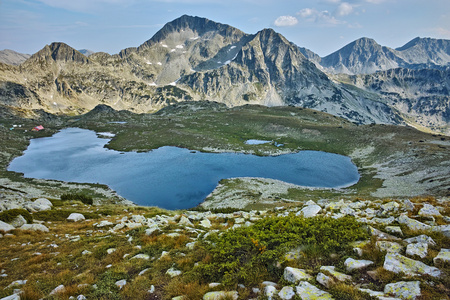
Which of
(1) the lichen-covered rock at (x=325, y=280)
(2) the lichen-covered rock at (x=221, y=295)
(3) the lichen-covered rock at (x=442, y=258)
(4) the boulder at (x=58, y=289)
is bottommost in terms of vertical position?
(4) the boulder at (x=58, y=289)

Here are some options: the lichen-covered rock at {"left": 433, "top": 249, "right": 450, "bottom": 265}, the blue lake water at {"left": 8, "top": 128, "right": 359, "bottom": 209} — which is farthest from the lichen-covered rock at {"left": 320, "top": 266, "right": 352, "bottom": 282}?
the blue lake water at {"left": 8, "top": 128, "right": 359, "bottom": 209}

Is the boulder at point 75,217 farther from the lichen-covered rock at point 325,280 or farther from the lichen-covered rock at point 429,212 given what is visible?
the lichen-covered rock at point 429,212

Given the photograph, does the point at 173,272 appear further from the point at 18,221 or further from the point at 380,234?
the point at 18,221

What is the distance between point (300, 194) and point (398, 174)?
1480 inches

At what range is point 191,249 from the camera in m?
12.6

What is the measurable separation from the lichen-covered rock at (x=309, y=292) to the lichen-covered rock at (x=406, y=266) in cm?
273

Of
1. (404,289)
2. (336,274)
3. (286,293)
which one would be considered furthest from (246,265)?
(404,289)

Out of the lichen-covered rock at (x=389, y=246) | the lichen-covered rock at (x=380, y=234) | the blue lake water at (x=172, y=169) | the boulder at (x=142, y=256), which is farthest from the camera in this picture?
the blue lake water at (x=172, y=169)

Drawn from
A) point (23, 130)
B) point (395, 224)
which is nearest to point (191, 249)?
point (395, 224)

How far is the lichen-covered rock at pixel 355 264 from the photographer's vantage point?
8219 millimetres

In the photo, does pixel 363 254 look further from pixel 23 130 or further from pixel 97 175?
pixel 23 130

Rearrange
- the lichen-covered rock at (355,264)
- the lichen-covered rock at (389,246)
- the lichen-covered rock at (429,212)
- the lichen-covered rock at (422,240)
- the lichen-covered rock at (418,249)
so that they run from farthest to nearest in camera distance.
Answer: the lichen-covered rock at (429,212) → the lichen-covered rock at (422,240) → the lichen-covered rock at (389,246) → the lichen-covered rock at (418,249) → the lichen-covered rock at (355,264)

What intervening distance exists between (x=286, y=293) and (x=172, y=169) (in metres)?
79.2

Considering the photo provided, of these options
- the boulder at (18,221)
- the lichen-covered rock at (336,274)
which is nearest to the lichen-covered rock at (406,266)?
the lichen-covered rock at (336,274)
